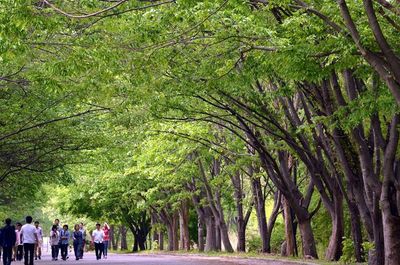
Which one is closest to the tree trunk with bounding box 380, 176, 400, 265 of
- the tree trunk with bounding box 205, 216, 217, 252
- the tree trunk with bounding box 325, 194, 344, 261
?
the tree trunk with bounding box 325, 194, 344, 261

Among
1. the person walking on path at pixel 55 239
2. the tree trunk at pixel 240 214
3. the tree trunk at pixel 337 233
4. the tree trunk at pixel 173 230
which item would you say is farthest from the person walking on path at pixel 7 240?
the tree trunk at pixel 173 230

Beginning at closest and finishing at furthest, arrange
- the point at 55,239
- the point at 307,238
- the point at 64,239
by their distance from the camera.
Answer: the point at 307,238, the point at 55,239, the point at 64,239

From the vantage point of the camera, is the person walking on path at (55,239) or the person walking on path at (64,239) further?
the person walking on path at (64,239)

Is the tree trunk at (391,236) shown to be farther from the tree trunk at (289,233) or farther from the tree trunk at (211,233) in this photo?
the tree trunk at (211,233)

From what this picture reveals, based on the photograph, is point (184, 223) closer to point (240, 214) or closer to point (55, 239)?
point (240, 214)

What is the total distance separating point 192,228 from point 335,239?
26510 millimetres

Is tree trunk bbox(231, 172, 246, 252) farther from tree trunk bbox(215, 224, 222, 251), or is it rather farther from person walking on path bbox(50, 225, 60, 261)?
person walking on path bbox(50, 225, 60, 261)

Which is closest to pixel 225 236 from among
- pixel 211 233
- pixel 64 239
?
pixel 211 233

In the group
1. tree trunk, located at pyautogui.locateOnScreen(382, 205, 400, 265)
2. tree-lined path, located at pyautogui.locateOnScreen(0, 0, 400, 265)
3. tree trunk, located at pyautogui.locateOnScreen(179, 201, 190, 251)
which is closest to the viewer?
tree-lined path, located at pyautogui.locateOnScreen(0, 0, 400, 265)

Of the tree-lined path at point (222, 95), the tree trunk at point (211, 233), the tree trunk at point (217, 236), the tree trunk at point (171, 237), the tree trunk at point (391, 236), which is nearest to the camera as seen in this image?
the tree-lined path at point (222, 95)

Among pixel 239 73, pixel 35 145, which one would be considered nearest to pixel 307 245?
pixel 239 73

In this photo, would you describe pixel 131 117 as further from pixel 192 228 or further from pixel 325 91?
pixel 192 228

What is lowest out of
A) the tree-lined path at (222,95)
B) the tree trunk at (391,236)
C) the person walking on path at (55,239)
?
the tree trunk at (391,236)

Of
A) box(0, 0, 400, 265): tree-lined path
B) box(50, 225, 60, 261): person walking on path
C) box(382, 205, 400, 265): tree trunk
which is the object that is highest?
box(0, 0, 400, 265): tree-lined path
